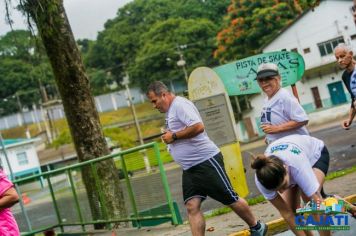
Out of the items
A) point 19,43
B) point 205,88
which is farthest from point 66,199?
point 205,88

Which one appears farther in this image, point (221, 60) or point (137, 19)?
point (137, 19)

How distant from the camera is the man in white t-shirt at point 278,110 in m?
5.03

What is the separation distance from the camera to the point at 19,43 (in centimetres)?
976

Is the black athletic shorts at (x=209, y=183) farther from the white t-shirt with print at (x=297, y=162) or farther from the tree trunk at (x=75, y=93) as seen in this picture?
the tree trunk at (x=75, y=93)

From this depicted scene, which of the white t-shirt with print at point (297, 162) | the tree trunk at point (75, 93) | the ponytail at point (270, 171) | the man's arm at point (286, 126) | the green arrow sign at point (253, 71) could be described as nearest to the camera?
the ponytail at point (270, 171)

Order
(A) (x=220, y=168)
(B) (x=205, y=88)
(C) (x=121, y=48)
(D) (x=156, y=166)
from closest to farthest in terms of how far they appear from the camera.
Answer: (A) (x=220, y=168), (D) (x=156, y=166), (B) (x=205, y=88), (C) (x=121, y=48)

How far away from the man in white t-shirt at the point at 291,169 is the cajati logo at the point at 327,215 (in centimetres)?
16

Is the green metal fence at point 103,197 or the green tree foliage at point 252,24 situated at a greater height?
the green tree foliage at point 252,24

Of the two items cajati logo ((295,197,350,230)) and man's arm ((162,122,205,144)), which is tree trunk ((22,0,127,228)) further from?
cajati logo ((295,197,350,230))

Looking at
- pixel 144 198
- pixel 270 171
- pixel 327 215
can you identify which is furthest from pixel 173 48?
pixel 327 215

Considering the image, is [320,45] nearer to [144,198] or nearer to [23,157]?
[23,157]

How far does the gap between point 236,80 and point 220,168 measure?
3356mm

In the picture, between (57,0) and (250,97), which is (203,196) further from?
(250,97)

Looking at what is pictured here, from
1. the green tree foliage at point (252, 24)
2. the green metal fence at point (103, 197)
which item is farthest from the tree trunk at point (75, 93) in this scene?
the green tree foliage at point (252, 24)
